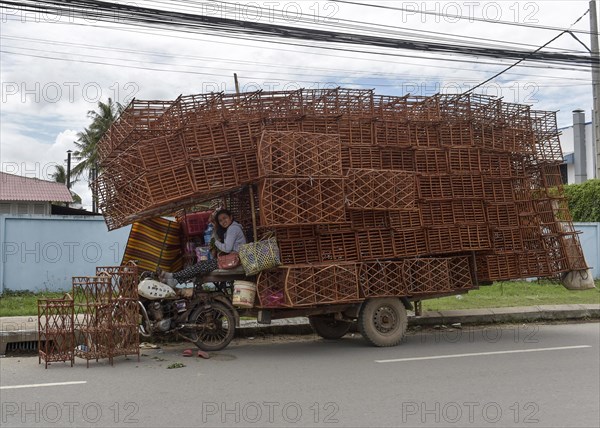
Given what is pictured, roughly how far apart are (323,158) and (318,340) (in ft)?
11.0

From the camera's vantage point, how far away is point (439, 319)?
11.2m

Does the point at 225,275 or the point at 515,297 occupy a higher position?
the point at 225,275

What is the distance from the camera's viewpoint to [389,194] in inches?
340

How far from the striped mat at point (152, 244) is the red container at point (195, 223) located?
0.59 feet

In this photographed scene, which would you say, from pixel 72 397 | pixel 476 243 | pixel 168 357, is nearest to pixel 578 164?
pixel 476 243

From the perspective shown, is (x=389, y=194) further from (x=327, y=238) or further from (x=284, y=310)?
(x=284, y=310)

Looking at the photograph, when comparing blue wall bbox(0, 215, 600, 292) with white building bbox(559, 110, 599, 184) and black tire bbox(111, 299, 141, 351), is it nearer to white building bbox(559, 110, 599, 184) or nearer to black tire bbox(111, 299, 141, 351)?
black tire bbox(111, 299, 141, 351)

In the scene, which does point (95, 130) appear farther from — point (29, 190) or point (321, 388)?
point (321, 388)

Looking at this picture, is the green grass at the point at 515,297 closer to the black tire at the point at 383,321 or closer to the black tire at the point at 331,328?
the black tire at the point at 331,328

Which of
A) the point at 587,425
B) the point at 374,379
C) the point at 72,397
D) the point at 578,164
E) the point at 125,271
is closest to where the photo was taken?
the point at 587,425

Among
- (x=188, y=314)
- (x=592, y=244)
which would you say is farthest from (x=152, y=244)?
(x=592, y=244)

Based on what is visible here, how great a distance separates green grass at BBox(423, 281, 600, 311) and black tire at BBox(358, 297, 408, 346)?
3034 millimetres

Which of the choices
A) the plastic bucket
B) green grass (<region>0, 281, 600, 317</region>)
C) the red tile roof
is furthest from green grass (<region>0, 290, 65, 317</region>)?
the red tile roof

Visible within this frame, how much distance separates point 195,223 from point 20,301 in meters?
4.66
